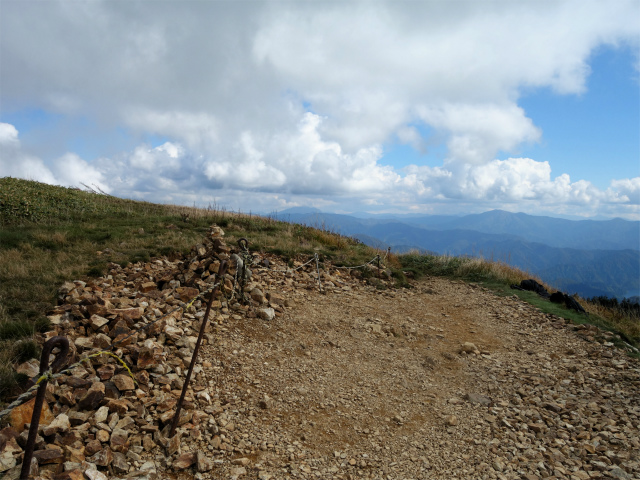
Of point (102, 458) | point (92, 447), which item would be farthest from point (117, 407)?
point (102, 458)

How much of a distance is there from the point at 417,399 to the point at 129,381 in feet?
15.1

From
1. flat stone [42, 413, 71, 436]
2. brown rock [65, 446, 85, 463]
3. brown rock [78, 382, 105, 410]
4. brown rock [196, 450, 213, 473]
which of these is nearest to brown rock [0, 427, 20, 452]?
flat stone [42, 413, 71, 436]

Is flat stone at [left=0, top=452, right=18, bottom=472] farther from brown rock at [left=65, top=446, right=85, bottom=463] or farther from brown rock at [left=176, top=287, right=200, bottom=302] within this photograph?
brown rock at [left=176, top=287, right=200, bottom=302]

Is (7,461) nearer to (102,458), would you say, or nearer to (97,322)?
(102,458)

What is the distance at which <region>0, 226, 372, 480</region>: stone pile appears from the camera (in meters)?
3.79

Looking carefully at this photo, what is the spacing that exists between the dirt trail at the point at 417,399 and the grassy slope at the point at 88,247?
314cm

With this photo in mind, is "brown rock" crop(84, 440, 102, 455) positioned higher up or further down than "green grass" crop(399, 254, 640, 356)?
further down

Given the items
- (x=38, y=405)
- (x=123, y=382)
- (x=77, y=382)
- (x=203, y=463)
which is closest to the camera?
(x=38, y=405)

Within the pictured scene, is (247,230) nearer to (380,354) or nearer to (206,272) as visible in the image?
(206,272)

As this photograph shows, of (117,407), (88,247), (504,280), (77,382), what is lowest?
(117,407)

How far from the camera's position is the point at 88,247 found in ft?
32.9

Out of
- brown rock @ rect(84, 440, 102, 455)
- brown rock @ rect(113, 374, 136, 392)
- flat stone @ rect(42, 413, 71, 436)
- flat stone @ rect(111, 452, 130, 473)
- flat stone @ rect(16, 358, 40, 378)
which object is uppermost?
flat stone @ rect(16, 358, 40, 378)

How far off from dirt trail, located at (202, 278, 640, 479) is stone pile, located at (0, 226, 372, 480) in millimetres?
455

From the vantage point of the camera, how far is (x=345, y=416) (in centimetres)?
536
